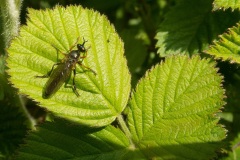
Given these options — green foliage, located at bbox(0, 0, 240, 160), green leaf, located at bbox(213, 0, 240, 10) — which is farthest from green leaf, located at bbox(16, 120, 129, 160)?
green leaf, located at bbox(213, 0, 240, 10)

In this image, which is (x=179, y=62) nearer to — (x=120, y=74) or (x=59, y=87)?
(x=120, y=74)

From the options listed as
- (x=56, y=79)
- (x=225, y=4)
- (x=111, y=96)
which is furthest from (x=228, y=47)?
(x=56, y=79)

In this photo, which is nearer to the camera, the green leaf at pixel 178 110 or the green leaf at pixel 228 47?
the green leaf at pixel 178 110

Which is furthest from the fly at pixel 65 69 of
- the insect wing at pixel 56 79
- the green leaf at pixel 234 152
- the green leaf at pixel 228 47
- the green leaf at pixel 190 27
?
the green leaf at pixel 234 152

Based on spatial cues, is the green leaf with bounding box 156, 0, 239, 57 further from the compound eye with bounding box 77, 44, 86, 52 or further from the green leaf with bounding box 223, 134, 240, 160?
the compound eye with bounding box 77, 44, 86, 52

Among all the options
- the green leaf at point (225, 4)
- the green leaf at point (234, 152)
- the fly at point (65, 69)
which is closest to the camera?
the fly at point (65, 69)

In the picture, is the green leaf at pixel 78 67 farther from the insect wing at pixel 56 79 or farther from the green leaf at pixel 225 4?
the green leaf at pixel 225 4
